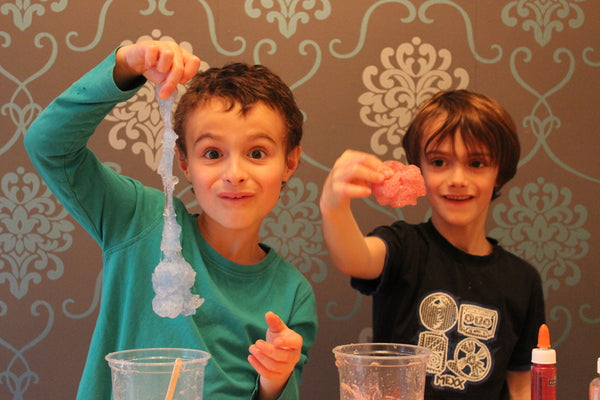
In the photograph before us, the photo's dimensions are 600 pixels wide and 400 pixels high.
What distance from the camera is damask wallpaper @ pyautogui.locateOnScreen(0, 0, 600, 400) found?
168 centimetres

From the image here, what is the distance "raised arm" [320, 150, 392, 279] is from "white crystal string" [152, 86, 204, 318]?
26 cm

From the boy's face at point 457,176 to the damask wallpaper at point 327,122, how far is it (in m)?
0.30

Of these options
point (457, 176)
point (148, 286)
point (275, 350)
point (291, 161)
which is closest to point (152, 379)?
point (275, 350)

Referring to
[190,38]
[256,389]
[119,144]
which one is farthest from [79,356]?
[190,38]

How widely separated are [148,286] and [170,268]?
198 millimetres

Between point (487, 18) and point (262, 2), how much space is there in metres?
0.59

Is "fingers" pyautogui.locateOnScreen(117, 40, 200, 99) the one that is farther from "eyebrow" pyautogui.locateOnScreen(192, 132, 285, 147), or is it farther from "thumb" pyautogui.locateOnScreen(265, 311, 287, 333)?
"thumb" pyautogui.locateOnScreen(265, 311, 287, 333)

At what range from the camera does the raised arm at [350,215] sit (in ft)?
3.52

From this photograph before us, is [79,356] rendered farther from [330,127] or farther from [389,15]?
[389,15]

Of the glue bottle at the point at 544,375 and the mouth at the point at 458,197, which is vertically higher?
the mouth at the point at 458,197

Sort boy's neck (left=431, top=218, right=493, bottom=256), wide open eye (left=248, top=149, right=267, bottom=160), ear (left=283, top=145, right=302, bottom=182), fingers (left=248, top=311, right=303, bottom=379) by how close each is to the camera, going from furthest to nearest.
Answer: boy's neck (left=431, top=218, right=493, bottom=256) → ear (left=283, top=145, right=302, bottom=182) → wide open eye (left=248, top=149, right=267, bottom=160) → fingers (left=248, top=311, right=303, bottom=379)

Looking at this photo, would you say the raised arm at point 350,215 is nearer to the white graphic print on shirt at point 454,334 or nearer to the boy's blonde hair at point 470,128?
the white graphic print on shirt at point 454,334

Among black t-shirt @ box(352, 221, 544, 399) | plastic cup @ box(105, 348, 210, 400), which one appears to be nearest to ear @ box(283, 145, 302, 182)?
black t-shirt @ box(352, 221, 544, 399)

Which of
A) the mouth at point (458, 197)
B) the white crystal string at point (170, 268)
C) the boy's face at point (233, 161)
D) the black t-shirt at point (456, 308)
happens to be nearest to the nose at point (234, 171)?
the boy's face at point (233, 161)
